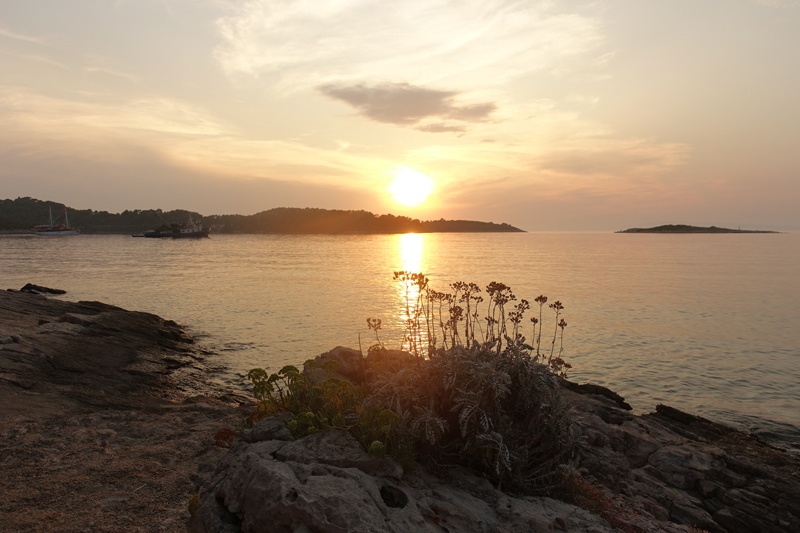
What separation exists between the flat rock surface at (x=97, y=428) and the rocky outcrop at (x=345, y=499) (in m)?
1.06

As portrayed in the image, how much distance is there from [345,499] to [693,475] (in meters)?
6.62

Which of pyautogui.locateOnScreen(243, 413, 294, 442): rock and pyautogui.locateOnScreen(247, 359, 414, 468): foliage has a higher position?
pyautogui.locateOnScreen(247, 359, 414, 468): foliage

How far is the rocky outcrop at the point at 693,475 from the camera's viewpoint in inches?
249

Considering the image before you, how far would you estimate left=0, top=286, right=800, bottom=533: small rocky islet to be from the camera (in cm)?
405

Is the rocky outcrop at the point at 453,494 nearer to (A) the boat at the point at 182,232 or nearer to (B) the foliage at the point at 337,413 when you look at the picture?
(B) the foliage at the point at 337,413

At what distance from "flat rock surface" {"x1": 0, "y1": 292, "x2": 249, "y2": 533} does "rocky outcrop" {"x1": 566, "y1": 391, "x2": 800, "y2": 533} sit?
5.69 metres

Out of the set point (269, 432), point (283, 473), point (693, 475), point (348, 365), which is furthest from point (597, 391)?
point (283, 473)

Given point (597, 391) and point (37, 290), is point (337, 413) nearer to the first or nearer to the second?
point (597, 391)

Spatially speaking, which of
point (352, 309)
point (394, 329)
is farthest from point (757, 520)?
point (352, 309)

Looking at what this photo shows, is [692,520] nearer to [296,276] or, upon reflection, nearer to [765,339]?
[765,339]

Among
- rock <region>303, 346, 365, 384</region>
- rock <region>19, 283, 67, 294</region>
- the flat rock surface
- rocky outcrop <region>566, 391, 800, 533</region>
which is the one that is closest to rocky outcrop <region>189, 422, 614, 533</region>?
the flat rock surface

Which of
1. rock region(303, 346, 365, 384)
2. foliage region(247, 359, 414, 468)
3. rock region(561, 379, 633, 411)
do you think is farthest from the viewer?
rock region(561, 379, 633, 411)

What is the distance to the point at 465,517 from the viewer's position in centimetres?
422

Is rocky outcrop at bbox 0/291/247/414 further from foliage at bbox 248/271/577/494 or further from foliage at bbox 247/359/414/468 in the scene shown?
foliage at bbox 248/271/577/494
